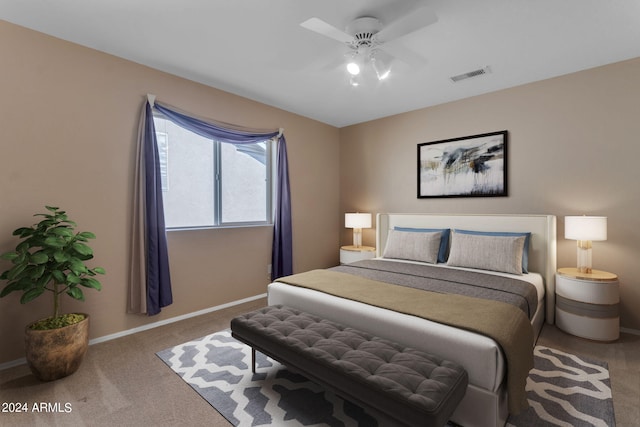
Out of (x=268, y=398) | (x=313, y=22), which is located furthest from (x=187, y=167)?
(x=268, y=398)

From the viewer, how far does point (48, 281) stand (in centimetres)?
207

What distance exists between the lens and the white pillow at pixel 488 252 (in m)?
2.89

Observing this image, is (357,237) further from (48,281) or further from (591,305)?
(48,281)

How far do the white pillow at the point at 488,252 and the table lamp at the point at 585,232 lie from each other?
1.32 ft

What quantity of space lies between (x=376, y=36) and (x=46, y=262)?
9.52 ft

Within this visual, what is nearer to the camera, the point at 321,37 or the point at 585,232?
the point at 321,37

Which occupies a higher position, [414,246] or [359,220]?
[359,220]

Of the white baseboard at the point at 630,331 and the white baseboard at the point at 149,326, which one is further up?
the white baseboard at the point at 149,326

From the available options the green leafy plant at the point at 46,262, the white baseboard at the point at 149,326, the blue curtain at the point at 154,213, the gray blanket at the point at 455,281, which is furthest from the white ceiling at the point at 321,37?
the white baseboard at the point at 149,326

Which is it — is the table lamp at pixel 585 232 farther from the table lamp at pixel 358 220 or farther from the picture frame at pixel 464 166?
the table lamp at pixel 358 220

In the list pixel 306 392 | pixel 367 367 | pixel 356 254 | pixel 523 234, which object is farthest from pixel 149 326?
pixel 523 234

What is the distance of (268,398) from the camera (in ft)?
6.12

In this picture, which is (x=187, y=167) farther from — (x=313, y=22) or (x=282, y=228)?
(x=313, y=22)

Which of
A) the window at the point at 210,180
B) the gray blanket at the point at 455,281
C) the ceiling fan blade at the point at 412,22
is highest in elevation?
the ceiling fan blade at the point at 412,22
